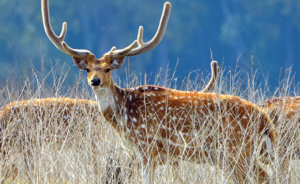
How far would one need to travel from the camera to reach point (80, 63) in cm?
383

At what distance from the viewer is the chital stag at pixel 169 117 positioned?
3.36 meters

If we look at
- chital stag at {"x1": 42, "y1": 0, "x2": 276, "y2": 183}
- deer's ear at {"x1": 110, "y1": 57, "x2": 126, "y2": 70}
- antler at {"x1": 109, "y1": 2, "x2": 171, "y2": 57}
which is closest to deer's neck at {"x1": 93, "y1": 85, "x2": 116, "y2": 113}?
chital stag at {"x1": 42, "y1": 0, "x2": 276, "y2": 183}

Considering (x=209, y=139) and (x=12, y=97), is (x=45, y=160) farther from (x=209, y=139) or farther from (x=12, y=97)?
(x=12, y=97)

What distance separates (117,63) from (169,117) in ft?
2.40

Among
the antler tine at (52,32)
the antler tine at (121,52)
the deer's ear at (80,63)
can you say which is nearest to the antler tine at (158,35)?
the antler tine at (121,52)

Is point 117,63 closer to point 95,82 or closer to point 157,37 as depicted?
point 95,82

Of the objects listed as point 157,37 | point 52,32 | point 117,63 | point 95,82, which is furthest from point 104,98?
point 52,32

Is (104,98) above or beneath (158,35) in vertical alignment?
beneath

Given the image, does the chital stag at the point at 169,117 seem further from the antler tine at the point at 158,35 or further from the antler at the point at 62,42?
the antler tine at the point at 158,35

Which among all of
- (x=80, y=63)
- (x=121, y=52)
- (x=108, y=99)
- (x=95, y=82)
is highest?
(x=121, y=52)

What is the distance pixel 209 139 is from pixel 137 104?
29.6 inches

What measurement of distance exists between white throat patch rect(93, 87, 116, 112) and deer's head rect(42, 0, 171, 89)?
0.20 feet

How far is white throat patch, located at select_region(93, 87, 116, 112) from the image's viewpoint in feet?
11.8

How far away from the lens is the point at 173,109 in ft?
11.8
